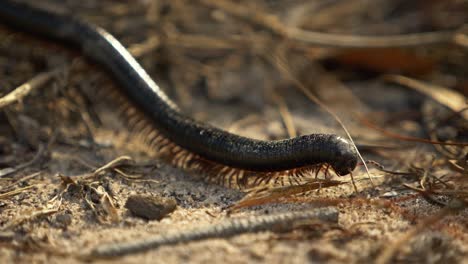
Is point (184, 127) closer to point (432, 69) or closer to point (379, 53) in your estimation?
point (379, 53)

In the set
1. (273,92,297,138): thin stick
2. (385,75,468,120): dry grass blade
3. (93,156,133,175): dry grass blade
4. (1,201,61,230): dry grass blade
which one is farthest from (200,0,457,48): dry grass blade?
(1,201,61,230): dry grass blade

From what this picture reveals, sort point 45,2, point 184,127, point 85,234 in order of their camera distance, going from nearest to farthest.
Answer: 1. point 85,234
2. point 184,127
3. point 45,2

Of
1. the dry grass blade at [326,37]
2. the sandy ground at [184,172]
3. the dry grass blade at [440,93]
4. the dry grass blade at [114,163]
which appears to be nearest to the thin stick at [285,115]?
the sandy ground at [184,172]

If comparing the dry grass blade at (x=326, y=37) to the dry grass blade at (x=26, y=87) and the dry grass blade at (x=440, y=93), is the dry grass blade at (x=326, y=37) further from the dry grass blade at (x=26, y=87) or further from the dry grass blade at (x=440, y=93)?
the dry grass blade at (x=26, y=87)

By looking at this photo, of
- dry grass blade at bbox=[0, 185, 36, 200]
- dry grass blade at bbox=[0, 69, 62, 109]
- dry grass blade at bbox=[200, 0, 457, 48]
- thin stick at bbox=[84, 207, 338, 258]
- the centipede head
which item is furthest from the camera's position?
dry grass blade at bbox=[200, 0, 457, 48]

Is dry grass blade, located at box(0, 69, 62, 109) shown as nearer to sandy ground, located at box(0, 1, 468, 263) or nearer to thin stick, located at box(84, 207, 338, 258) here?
sandy ground, located at box(0, 1, 468, 263)

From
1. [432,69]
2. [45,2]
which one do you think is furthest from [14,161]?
[432,69]
